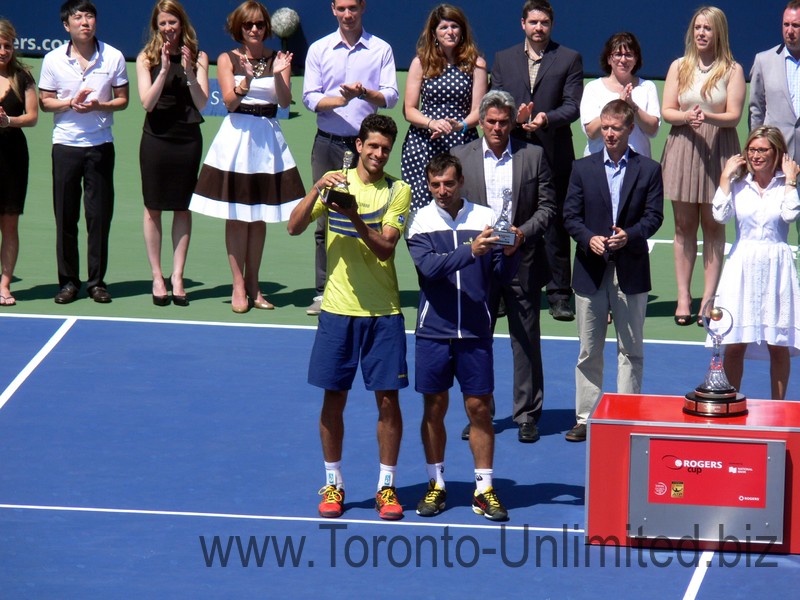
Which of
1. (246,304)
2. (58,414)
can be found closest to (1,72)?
(246,304)

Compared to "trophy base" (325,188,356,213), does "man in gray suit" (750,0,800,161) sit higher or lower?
higher

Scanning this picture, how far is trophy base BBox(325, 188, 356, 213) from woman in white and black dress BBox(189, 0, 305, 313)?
408 cm

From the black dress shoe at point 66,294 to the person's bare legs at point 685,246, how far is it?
5.00 m

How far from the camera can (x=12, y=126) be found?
1155 cm

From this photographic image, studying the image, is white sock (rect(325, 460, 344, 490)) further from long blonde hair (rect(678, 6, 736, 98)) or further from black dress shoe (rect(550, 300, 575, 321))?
long blonde hair (rect(678, 6, 736, 98))

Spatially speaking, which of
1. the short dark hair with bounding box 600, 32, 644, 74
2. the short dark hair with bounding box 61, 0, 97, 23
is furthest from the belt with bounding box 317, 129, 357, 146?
the short dark hair with bounding box 61, 0, 97, 23

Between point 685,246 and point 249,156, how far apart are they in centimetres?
359

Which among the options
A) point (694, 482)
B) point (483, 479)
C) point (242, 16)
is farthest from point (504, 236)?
point (242, 16)

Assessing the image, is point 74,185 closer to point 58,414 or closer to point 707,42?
point 58,414

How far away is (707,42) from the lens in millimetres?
10961

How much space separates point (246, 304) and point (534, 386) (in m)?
3.46

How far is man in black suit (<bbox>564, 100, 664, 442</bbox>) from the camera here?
28.9 ft

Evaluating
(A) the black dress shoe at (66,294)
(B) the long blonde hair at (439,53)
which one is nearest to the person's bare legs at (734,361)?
(B) the long blonde hair at (439,53)

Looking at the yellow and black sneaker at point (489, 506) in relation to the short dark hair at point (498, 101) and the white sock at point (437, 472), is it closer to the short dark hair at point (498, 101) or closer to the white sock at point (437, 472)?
the white sock at point (437, 472)
